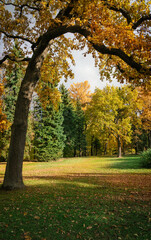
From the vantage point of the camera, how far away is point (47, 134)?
26141mm

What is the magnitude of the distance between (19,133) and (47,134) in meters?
19.9

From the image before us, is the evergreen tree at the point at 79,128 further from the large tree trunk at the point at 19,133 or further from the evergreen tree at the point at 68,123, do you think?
the large tree trunk at the point at 19,133

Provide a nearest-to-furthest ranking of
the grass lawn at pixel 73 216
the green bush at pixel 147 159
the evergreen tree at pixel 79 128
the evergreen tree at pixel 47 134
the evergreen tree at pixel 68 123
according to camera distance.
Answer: the grass lawn at pixel 73 216 < the green bush at pixel 147 159 < the evergreen tree at pixel 47 134 < the evergreen tree at pixel 68 123 < the evergreen tree at pixel 79 128

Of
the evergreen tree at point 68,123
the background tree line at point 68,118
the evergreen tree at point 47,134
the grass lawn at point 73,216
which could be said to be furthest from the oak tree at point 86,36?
the evergreen tree at point 68,123

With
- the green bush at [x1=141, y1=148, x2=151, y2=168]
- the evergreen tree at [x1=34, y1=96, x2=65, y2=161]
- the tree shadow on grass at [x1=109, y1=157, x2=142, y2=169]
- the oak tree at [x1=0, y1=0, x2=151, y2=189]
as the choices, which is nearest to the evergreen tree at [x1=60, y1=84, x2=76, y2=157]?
the evergreen tree at [x1=34, y1=96, x2=65, y2=161]

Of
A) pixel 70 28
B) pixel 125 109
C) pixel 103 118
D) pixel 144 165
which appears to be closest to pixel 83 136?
pixel 103 118

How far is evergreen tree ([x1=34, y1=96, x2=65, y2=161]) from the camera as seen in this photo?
24875 millimetres

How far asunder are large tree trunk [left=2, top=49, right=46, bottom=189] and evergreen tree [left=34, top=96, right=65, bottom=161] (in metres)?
17.8

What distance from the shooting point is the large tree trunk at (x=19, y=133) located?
6.20 meters

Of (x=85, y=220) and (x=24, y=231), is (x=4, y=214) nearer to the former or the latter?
(x=24, y=231)

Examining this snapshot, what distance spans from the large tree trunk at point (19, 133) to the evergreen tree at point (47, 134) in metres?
17.8

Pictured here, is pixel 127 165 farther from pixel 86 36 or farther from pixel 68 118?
pixel 68 118

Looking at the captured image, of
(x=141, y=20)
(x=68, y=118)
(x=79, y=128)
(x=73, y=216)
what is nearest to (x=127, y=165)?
(x=141, y=20)

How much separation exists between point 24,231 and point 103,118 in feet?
86.9
